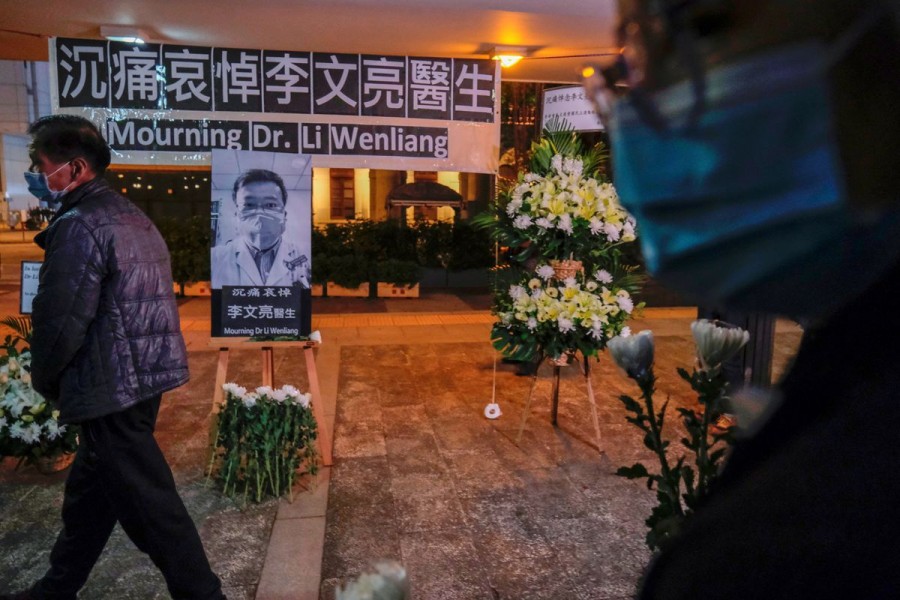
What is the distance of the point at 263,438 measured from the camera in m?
3.93

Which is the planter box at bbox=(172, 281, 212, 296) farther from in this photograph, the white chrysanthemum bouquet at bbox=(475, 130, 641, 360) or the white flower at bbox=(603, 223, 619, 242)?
the white flower at bbox=(603, 223, 619, 242)

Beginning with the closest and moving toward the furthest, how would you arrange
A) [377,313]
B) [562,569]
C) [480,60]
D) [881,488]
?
[881,488] → [562,569] → [480,60] → [377,313]

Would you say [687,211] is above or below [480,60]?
below

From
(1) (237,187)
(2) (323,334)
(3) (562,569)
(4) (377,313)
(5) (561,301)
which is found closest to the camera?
(3) (562,569)

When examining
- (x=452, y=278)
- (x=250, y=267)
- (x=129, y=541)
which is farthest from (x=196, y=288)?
(x=129, y=541)

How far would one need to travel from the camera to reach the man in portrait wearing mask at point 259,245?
4.16 metres

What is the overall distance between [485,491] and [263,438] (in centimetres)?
142

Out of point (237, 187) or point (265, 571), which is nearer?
point (265, 571)

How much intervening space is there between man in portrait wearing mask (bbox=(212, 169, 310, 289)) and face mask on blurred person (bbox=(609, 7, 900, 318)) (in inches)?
150

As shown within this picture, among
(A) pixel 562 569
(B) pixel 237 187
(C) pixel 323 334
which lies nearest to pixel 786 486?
(A) pixel 562 569

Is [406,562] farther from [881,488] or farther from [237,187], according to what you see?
[881,488]

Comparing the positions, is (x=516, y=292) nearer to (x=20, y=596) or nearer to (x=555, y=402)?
(x=555, y=402)

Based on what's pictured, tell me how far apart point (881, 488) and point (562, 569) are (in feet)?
10.3

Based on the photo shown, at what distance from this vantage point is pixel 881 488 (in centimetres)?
49
